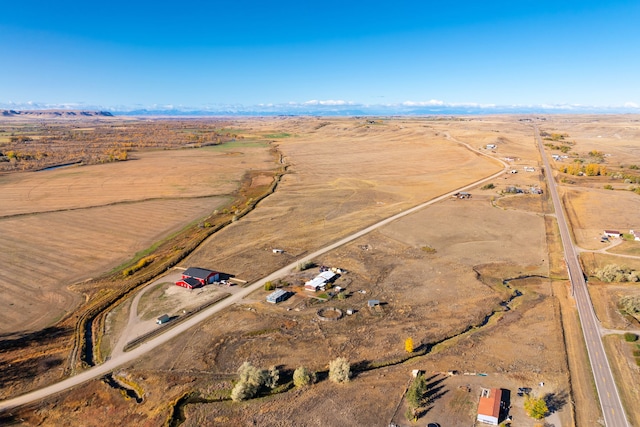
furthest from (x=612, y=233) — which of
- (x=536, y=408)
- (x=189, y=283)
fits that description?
(x=189, y=283)

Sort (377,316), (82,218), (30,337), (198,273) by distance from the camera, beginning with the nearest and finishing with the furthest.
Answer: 1. (30,337)
2. (377,316)
3. (198,273)
4. (82,218)

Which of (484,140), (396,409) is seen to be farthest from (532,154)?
(396,409)

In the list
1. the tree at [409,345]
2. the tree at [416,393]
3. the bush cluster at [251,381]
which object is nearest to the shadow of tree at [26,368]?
the bush cluster at [251,381]

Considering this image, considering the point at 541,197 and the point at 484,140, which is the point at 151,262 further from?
the point at 484,140

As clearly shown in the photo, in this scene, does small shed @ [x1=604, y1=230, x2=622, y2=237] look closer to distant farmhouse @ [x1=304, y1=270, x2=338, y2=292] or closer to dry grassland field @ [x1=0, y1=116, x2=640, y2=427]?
dry grassland field @ [x1=0, y1=116, x2=640, y2=427]

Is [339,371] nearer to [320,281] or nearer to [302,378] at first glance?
[302,378]

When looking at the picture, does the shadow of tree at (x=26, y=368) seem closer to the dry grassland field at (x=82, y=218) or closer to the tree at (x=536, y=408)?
the dry grassland field at (x=82, y=218)
